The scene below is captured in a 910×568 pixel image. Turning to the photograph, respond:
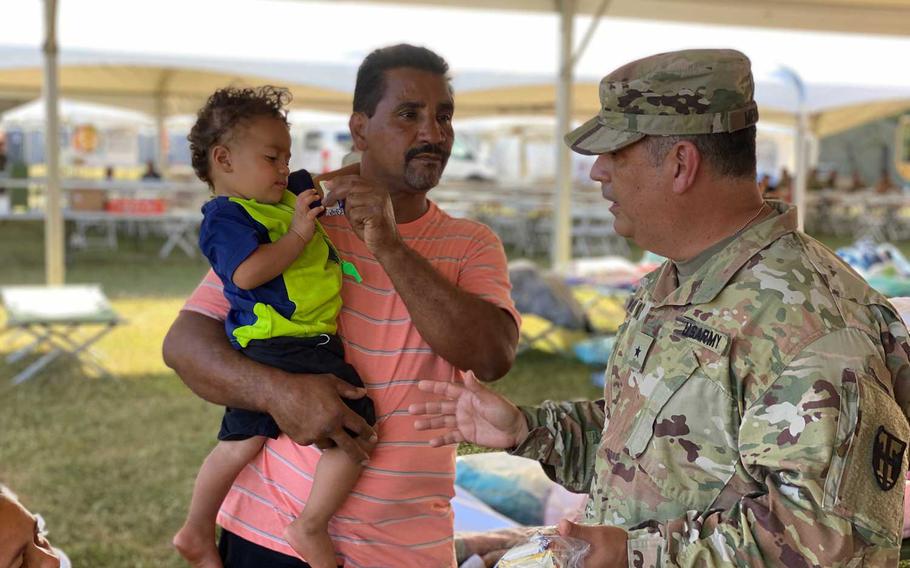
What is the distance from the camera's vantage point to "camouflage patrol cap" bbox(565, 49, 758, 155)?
145 cm

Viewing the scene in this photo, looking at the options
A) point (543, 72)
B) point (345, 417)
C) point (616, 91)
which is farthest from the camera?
point (543, 72)

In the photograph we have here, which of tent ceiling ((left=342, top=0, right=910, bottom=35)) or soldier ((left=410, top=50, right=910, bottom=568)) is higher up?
tent ceiling ((left=342, top=0, right=910, bottom=35))

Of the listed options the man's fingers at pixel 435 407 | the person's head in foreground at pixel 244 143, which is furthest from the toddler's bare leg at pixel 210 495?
the person's head in foreground at pixel 244 143

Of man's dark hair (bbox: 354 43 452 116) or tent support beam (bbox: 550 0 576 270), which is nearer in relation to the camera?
man's dark hair (bbox: 354 43 452 116)

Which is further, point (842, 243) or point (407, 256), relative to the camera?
point (842, 243)

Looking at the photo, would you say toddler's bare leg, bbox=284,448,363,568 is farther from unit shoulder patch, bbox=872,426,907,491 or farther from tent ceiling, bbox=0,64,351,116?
tent ceiling, bbox=0,64,351,116

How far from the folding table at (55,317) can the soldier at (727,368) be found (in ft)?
19.0

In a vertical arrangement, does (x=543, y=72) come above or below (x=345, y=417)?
above

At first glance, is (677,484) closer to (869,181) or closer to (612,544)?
(612,544)

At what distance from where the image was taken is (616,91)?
1527mm

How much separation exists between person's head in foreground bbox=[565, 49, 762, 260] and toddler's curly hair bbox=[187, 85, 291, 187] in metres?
0.76

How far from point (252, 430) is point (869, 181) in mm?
33773

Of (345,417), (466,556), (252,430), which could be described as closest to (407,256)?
(345,417)

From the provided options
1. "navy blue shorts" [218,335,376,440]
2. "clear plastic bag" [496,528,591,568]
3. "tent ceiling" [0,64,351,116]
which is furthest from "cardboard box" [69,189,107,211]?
"clear plastic bag" [496,528,591,568]
